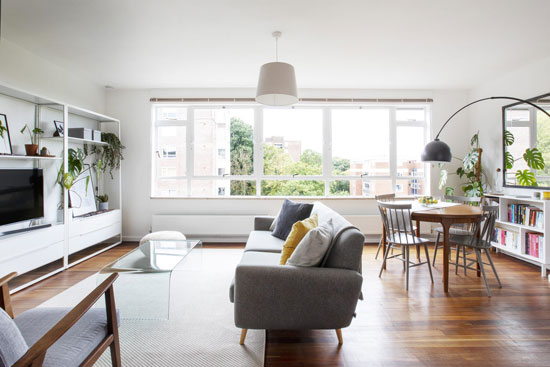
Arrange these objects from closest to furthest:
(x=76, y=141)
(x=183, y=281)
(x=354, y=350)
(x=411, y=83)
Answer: (x=354, y=350) < (x=183, y=281) < (x=76, y=141) < (x=411, y=83)

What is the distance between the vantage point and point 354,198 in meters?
5.00

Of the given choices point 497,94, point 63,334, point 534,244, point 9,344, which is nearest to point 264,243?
point 63,334

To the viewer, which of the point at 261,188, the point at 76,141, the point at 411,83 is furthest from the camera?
the point at 261,188

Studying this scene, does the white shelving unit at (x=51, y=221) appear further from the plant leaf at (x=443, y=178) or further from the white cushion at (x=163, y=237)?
the plant leaf at (x=443, y=178)

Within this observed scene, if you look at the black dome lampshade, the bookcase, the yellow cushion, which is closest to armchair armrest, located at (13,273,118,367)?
the yellow cushion

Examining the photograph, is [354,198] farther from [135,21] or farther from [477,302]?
[135,21]

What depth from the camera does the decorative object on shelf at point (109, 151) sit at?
4566 millimetres

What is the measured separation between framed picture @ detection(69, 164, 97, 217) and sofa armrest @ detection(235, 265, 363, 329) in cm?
328

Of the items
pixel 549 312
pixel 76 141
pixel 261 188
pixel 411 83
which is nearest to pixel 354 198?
pixel 261 188

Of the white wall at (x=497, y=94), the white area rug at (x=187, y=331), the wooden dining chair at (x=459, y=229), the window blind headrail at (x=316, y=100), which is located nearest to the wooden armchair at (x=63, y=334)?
the white area rug at (x=187, y=331)

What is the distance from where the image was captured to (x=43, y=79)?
3732mm

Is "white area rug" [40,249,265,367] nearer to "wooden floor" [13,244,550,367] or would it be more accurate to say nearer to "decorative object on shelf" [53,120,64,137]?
"wooden floor" [13,244,550,367]

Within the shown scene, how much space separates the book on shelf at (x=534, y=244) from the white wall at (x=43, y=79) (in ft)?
19.8

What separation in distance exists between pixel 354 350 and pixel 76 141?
4443 millimetres
